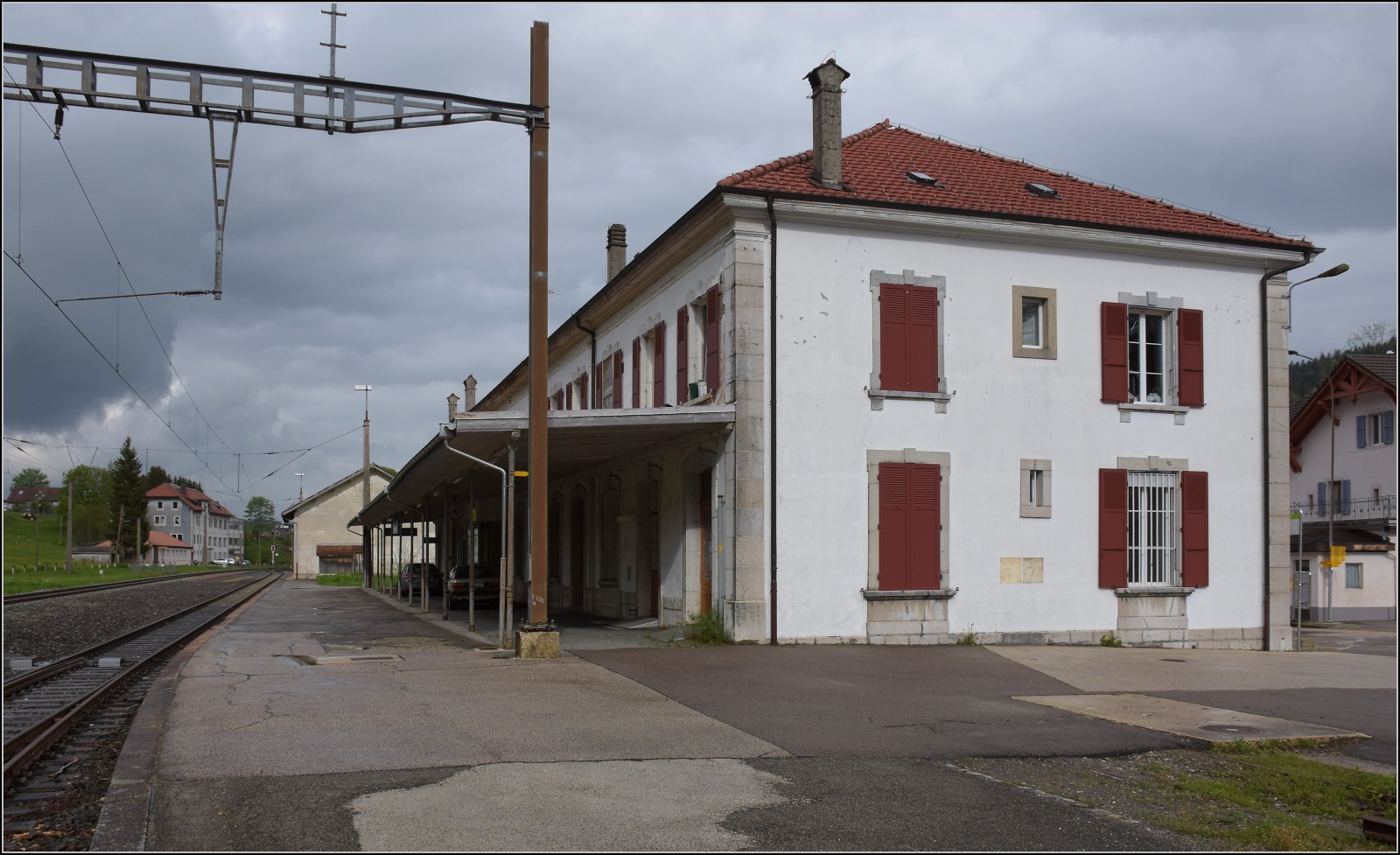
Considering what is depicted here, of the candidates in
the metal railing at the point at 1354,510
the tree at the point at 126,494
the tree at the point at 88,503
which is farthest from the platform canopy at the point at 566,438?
the tree at the point at 126,494

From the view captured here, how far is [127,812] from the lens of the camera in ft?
19.5

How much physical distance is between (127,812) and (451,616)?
790 inches

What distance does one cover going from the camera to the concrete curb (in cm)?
544

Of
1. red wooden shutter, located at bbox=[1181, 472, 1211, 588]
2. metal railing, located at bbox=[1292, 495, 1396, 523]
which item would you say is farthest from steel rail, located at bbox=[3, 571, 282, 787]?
metal railing, located at bbox=[1292, 495, 1396, 523]

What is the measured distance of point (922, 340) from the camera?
1731 cm

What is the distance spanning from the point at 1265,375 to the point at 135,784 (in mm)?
18297

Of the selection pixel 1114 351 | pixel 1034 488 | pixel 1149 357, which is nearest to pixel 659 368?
pixel 1034 488

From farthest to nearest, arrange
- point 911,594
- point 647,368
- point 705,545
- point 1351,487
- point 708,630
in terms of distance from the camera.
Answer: point 1351,487, point 647,368, point 705,545, point 911,594, point 708,630

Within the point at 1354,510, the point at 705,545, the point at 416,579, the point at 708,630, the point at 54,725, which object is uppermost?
the point at 705,545

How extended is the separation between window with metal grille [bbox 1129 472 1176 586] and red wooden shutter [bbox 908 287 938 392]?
390cm

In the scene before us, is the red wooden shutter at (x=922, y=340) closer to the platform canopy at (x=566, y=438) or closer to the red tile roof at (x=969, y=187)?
the red tile roof at (x=969, y=187)

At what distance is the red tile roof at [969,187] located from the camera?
682 inches

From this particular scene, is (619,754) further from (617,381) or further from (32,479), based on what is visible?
(32,479)

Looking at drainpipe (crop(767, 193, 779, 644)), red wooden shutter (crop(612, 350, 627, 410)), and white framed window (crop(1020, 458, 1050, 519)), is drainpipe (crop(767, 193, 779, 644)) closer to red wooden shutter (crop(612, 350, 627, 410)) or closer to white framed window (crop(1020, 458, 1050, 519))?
white framed window (crop(1020, 458, 1050, 519))
